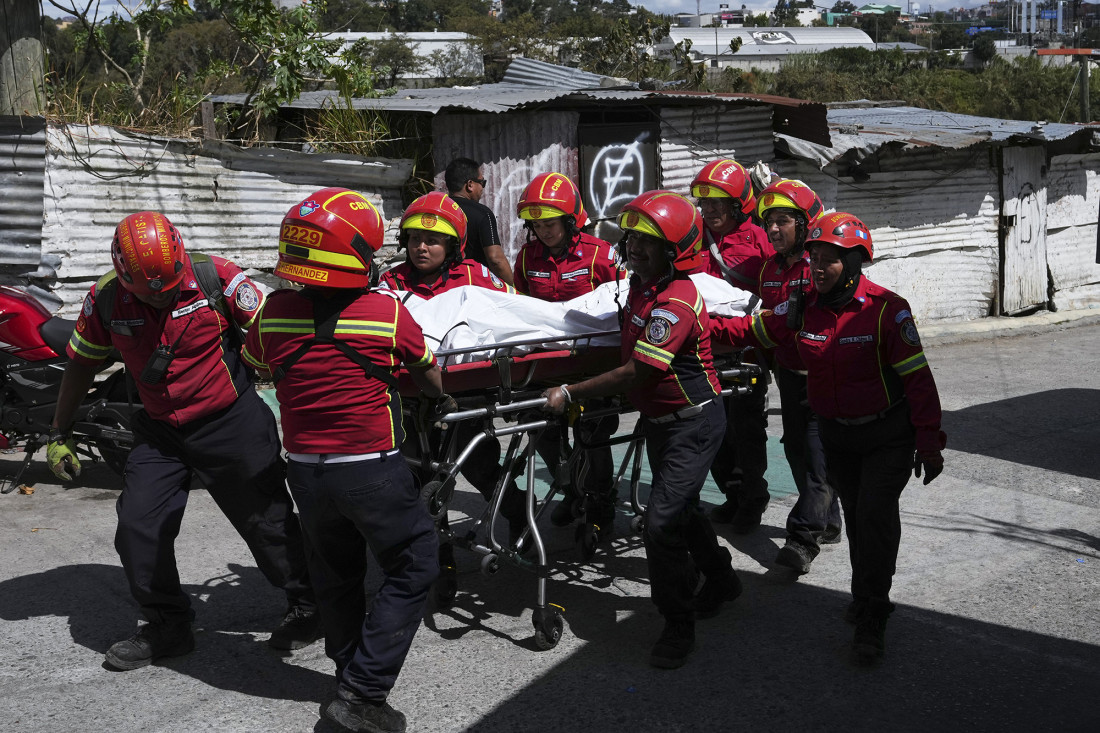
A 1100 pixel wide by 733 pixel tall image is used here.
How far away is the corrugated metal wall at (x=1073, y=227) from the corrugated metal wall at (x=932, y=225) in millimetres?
1279

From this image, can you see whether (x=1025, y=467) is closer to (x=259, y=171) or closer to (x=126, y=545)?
(x=126, y=545)

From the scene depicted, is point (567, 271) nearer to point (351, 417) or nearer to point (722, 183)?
point (722, 183)

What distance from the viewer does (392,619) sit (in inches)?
146

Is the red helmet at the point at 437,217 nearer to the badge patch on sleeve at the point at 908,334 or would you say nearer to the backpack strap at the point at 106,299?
the backpack strap at the point at 106,299

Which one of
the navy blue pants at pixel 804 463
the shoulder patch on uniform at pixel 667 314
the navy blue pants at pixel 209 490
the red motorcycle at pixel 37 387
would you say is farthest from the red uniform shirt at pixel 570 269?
the red motorcycle at pixel 37 387

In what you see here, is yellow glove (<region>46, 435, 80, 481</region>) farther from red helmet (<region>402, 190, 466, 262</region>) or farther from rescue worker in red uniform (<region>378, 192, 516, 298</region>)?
red helmet (<region>402, 190, 466, 262</region>)

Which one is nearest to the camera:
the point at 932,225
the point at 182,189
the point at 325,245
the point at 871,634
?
Result: the point at 325,245

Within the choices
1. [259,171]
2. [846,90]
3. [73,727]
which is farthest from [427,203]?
[846,90]

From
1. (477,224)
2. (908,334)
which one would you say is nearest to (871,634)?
(908,334)

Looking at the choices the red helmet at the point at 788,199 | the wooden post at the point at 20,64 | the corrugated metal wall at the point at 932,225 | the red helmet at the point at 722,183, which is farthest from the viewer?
the corrugated metal wall at the point at 932,225

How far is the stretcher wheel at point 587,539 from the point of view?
18.1ft

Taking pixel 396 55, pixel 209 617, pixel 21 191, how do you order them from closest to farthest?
1. pixel 209 617
2. pixel 21 191
3. pixel 396 55

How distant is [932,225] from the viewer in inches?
508

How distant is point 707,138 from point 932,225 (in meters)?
3.41
